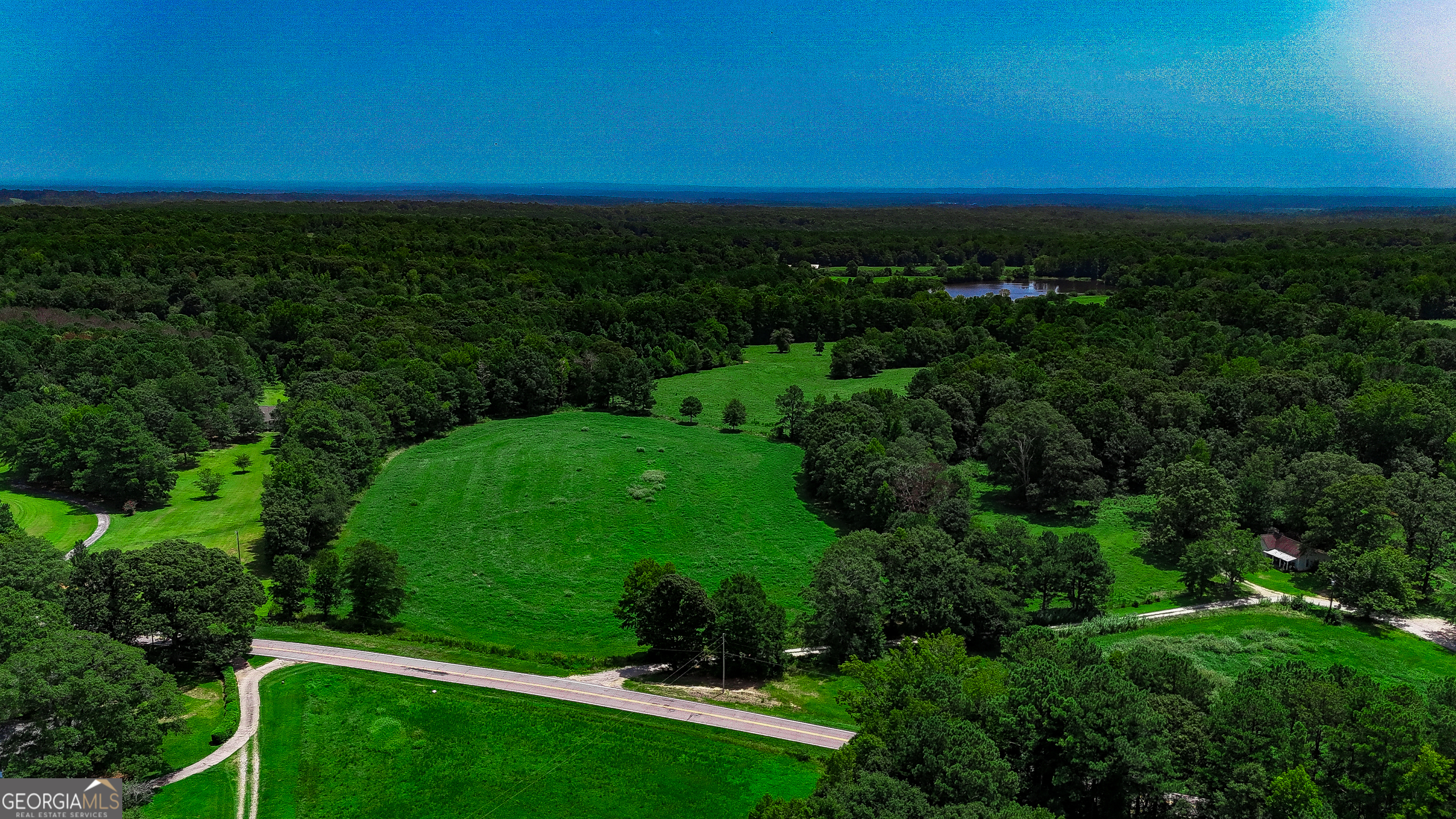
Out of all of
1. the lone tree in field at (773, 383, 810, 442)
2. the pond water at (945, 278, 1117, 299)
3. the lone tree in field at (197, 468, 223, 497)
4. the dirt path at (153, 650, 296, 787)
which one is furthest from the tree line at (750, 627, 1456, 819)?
the pond water at (945, 278, 1117, 299)

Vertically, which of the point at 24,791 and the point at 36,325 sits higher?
the point at 36,325

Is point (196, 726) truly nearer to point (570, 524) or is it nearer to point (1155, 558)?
point (570, 524)

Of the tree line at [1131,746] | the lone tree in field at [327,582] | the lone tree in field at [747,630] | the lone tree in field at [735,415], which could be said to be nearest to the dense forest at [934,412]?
the tree line at [1131,746]

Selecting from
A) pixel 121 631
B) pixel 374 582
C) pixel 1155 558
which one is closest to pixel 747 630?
pixel 374 582

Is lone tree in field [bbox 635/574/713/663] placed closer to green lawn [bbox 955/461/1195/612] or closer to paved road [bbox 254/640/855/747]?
paved road [bbox 254/640/855/747]

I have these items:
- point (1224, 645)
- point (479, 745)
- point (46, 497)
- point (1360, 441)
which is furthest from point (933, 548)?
point (46, 497)

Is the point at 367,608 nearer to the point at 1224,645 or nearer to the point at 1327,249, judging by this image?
the point at 1224,645
